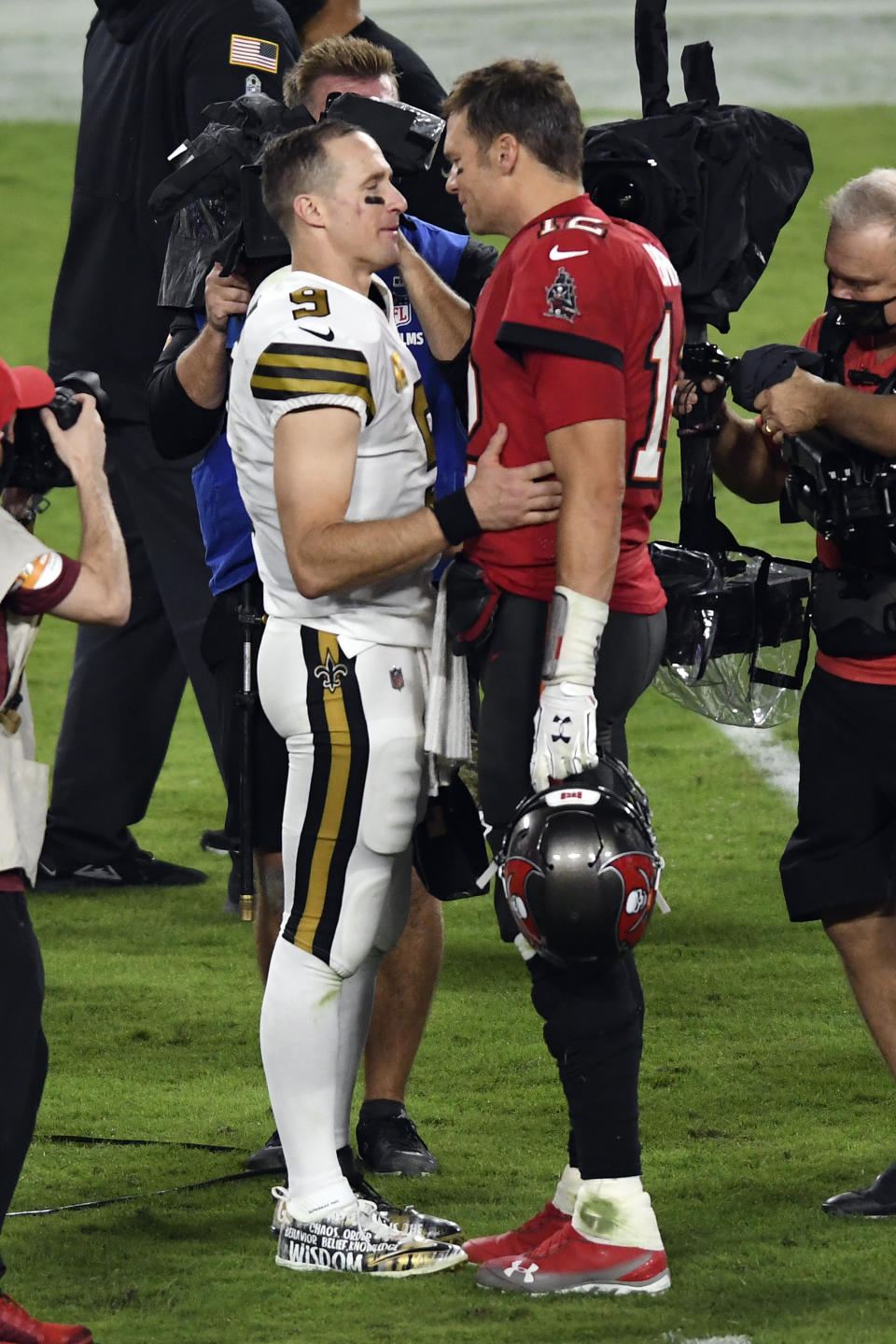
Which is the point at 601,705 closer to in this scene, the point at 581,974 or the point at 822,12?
the point at 581,974

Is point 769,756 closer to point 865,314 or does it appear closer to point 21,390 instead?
point 865,314

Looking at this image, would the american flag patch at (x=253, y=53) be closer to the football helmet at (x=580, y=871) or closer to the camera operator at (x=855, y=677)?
the camera operator at (x=855, y=677)

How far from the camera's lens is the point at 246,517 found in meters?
3.71

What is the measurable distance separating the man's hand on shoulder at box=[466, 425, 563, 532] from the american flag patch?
6.81ft

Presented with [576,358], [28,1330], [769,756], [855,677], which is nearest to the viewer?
[28,1330]

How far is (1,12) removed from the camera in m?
20.0

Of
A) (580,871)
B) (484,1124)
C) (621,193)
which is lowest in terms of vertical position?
(484,1124)

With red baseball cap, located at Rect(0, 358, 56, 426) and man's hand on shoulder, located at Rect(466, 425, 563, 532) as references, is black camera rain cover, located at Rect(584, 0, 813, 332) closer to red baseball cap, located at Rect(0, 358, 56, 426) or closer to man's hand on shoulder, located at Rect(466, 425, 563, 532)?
man's hand on shoulder, located at Rect(466, 425, 563, 532)

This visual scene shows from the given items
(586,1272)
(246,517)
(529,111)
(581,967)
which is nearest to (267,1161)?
(586,1272)

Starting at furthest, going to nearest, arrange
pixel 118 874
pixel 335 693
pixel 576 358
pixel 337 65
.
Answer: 1. pixel 118 874
2. pixel 337 65
3. pixel 335 693
4. pixel 576 358

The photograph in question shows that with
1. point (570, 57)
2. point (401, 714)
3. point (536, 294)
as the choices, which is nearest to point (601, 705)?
point (401, 714)

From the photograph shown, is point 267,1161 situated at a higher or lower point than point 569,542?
lower

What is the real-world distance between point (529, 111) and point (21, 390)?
2.76ft

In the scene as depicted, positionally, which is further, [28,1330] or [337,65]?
[337,65]
